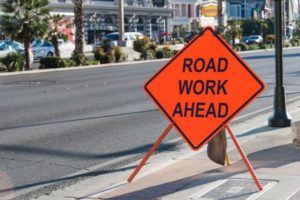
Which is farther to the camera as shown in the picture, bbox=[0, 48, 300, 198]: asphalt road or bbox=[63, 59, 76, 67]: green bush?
bbox=[63, 59, 76, 67]: green bush

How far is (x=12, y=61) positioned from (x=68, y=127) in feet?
63.2

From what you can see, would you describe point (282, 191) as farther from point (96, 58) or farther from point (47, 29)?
point (96, 58)

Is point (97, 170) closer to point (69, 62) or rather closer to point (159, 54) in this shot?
point (69, 62)

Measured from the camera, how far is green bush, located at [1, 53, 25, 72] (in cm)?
3005

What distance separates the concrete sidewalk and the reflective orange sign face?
55cm

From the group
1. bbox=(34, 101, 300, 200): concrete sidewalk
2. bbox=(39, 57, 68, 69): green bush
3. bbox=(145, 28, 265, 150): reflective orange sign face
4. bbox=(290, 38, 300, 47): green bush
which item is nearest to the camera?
bbox=(34, 101, 300, 200): concrete sidewalk

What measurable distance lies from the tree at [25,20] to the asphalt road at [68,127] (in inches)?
440

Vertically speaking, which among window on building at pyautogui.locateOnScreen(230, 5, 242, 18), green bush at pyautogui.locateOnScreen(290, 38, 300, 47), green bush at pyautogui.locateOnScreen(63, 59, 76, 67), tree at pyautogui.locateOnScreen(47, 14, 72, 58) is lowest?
green bush at pyautogui.locateOnScreen(63, 59, 76, 67)

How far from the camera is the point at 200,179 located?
7254 mm

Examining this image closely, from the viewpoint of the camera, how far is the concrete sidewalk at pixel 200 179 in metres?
6.62

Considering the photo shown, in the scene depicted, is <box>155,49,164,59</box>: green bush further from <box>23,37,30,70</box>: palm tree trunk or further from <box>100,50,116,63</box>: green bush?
<box>23,37,30,70</box>: palm tree trunk

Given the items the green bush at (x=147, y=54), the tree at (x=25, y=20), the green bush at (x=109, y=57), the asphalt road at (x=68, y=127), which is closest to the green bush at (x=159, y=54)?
the green bush at (x=147, y=54)

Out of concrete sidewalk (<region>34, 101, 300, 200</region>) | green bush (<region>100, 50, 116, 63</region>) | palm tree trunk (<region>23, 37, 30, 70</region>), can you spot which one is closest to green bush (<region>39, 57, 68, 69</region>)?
palm tree trunk (<region>23, 37, 30, 70</region>)

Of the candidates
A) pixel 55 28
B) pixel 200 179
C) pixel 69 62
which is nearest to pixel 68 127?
pixel 200 179
